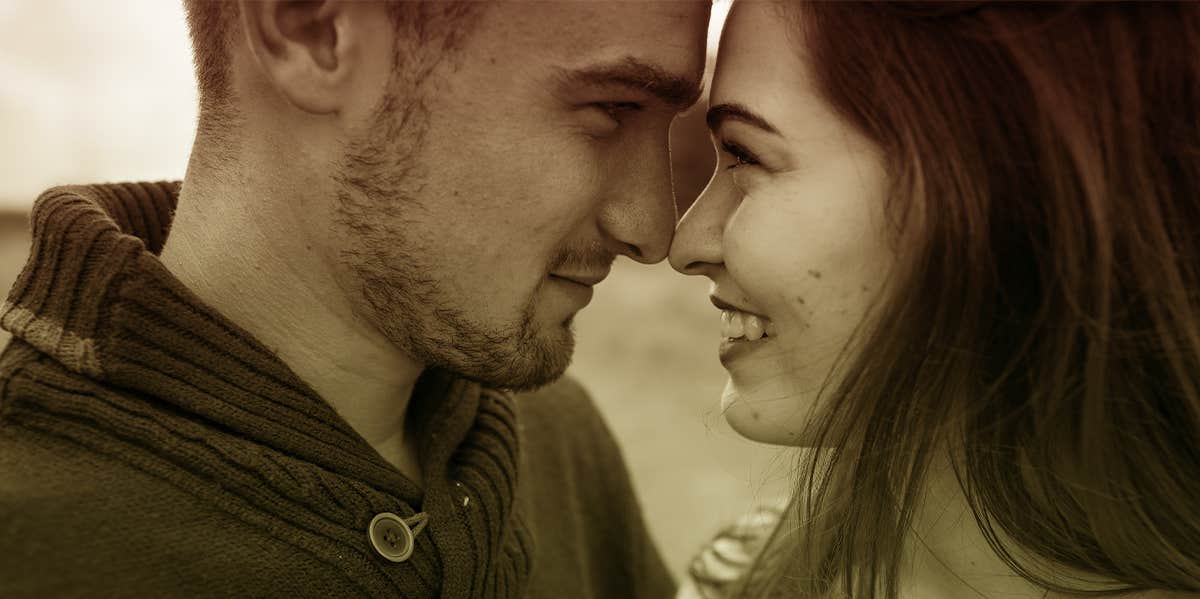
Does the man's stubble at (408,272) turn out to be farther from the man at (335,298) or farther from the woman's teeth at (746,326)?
the woman's teeth at (746,326)

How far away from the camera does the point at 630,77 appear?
139cm

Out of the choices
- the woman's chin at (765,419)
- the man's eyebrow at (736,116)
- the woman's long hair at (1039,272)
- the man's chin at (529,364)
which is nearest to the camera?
the woman's long hair at (1039,272)

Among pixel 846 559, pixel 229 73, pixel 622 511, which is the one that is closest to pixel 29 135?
pixel 229 73

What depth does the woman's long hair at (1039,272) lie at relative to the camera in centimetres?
116

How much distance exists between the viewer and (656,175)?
1.56 meters

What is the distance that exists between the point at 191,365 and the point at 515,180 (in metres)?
0.47

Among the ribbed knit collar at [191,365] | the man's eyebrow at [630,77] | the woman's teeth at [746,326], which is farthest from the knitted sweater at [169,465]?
the man's eyebrow at [630,77]

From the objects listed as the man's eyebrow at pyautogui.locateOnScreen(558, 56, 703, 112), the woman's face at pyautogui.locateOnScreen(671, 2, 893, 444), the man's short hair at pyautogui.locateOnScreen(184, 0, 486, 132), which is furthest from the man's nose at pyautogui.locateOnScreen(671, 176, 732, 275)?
the man's short hair at pyautogui.locateOnScreen(184, 0, 486, 132)

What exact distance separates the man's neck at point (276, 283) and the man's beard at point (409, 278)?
1.8 inches

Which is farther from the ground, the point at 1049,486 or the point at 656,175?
the point at 656,175

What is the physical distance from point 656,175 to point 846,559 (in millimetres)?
591

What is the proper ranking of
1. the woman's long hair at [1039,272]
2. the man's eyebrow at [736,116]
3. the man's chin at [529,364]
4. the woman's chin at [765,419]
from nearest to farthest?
the woman's long hair at [1039,272]
the man's eyebrow at [736,116]
the woman's chin at [765,419]
the man's chin at [529,364]

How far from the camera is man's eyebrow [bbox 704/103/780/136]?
1.29 m

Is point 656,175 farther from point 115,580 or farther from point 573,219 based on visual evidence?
point 115,580
